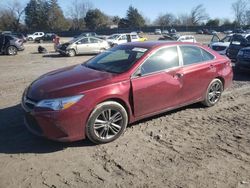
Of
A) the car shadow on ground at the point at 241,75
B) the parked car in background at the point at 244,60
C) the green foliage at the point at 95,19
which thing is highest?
the green foliage at the point at 95,19

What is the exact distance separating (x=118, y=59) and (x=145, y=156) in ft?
7.23

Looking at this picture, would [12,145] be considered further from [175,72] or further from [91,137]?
[175,72]

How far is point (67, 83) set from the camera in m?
5.14

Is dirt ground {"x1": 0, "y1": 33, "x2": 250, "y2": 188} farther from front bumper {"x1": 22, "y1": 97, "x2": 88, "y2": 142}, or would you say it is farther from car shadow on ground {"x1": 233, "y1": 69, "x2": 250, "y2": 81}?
car shadow on ground {"x1": 233, "y1": 69, "x2": 250, "y2": 81}

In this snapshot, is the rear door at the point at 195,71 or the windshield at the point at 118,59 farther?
the rear door at the point at 195,71

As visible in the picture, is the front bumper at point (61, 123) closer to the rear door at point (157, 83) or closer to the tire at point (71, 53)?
the rear door at point (157, 83)

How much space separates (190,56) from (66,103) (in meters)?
3.06

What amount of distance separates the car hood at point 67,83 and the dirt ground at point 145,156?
2.85ft

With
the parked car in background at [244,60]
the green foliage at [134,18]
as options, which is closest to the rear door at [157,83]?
the parked car in background at [244,60]

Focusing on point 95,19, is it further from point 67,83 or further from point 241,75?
point 67,83

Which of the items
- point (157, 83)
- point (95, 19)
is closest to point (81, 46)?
point (157, 83)

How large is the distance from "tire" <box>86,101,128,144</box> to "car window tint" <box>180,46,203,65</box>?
6.38 ft

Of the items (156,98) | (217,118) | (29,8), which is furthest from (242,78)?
(29,8)

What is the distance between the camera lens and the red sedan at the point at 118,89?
478cm
